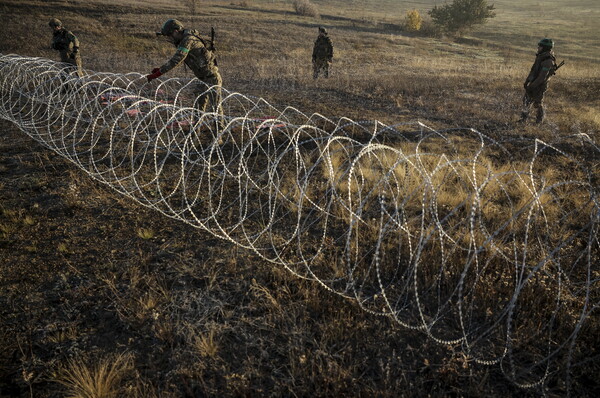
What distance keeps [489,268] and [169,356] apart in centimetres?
388

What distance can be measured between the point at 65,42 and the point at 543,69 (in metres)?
14.2

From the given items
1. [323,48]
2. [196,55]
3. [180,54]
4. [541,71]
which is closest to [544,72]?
[541,71]

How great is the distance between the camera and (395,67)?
19.8 metres

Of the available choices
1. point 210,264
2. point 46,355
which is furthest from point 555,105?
point 46,355

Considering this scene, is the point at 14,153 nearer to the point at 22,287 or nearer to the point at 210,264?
the point at 22,287

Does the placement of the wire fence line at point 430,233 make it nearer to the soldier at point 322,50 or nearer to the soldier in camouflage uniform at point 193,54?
the soldier in camouflage uniform at point 193,54

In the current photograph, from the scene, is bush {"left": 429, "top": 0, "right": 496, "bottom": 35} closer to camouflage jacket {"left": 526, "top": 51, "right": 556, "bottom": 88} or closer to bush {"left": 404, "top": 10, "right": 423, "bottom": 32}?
bush {"left": 404, "top": 10, "right": 423, "bottom": 32}

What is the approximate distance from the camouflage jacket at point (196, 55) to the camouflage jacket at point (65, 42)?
5744 mm

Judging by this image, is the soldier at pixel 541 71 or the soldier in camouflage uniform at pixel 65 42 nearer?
the soldier at pixel 541 71

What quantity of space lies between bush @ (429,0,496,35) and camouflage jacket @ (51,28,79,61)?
37.0 m

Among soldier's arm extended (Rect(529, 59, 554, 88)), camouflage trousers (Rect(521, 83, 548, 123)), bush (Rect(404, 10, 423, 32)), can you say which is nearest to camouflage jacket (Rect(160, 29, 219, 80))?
soldier's arm extended (Rect(529, 59, 554, 88))

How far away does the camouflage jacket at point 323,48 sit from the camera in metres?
13.8

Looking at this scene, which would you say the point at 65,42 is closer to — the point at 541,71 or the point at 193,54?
the point at 193,54

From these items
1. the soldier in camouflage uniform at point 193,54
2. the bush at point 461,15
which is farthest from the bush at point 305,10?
the soldier in camouflage uniform at point 193,54
